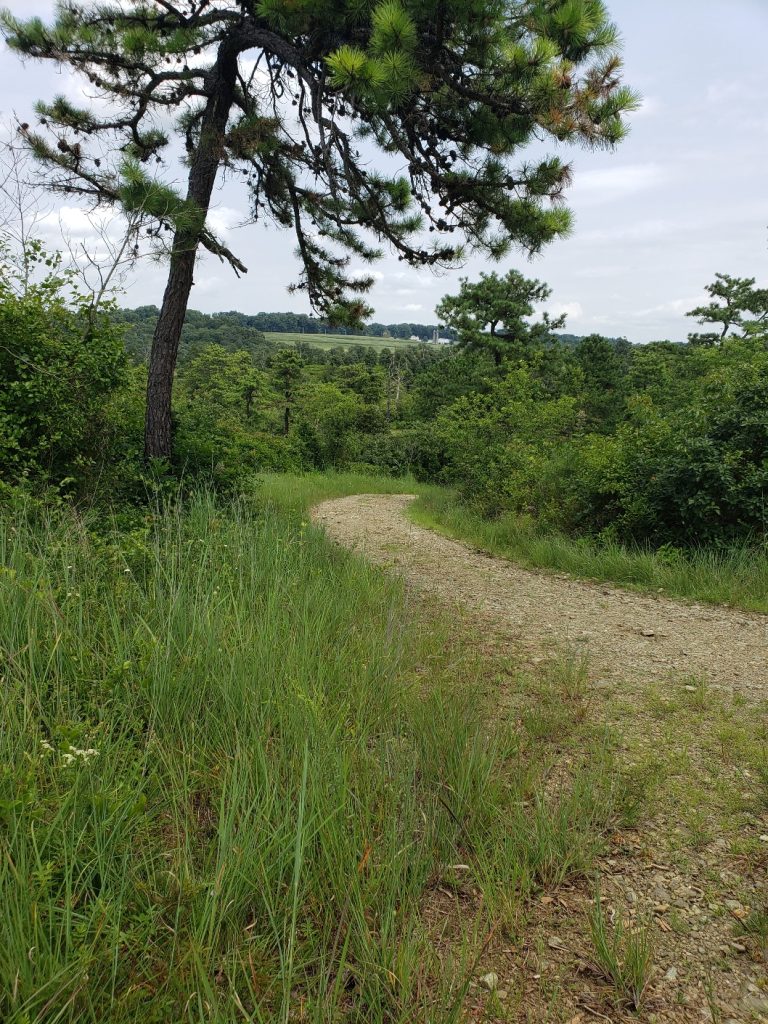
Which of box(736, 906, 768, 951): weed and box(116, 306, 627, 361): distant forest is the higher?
box(116, 306, 627, 361): distant forest

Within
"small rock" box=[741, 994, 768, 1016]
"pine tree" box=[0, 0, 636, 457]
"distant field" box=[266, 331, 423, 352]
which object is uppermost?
"distant field" box=[266, 331, 423, 352]

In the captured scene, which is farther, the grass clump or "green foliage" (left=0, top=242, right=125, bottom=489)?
"green foliage" (left=0, top=242, right=125, bottom=489)

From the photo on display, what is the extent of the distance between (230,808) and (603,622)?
4421 millimetres

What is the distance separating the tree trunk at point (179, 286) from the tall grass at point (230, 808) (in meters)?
4.21

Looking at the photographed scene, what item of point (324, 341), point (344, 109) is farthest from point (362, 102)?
point (324, 341)

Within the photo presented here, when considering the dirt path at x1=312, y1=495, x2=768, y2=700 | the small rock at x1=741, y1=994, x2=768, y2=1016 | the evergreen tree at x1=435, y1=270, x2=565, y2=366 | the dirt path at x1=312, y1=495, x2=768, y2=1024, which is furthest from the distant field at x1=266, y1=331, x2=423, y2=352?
the small rock at x1=741, y1=994, x2=768, y2=1016

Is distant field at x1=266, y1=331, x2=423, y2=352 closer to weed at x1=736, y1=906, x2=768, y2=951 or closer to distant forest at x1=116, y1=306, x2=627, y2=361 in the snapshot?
distant forest at x1=116, y1=306, x2=627, y2=361

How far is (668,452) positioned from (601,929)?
6855 millimetres

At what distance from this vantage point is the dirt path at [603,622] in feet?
14.1

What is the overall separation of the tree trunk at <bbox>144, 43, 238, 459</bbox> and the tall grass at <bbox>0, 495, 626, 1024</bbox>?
421cm

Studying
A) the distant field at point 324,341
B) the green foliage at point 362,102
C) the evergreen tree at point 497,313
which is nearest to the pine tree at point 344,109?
the green foliage at point 362,102

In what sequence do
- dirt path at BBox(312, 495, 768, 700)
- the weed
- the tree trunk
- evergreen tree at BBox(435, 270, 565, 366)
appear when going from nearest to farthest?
the weed < dirt path at BBox(312, 495, 768, 700) < the tree trunk < evergreen tree at BBox(435, 270, 565, 366)

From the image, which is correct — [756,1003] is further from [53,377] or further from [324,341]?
[324,341]

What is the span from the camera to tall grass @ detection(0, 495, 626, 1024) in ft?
4.70
